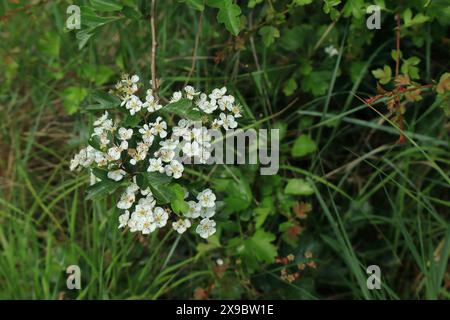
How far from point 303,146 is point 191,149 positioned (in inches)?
28.8

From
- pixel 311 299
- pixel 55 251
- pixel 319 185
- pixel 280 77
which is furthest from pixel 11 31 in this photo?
pixel 311 299

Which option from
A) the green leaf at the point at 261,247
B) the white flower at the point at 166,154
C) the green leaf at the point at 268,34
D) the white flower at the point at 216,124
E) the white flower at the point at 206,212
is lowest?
the green leaf at the point at 261,247

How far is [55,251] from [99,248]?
0.69 feet

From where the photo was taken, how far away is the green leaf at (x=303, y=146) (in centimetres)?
205

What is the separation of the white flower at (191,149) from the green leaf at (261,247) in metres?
0.58

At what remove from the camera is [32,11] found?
225cm

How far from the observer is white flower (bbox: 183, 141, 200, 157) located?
1414mm

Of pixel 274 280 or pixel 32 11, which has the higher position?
pixel 32 11

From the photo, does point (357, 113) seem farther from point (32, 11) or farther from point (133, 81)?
point (32, 11)

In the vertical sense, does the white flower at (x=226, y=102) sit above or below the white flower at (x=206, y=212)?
above

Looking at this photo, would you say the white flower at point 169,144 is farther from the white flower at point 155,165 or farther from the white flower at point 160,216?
the white flower at point 160,216

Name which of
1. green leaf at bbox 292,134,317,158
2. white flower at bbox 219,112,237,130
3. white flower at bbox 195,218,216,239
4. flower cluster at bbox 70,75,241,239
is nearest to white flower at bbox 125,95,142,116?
flower cluster at bbox 70,75,241,239

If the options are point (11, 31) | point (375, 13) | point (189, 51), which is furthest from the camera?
point (11, 31)

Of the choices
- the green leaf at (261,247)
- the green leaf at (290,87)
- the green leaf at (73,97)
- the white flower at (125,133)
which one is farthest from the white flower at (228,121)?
the green leaf at (73,97)
